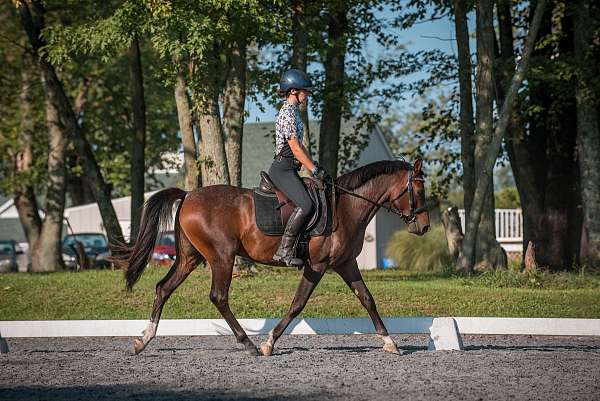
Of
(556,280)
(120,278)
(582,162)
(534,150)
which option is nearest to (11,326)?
(120,278)

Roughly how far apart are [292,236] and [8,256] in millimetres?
34062

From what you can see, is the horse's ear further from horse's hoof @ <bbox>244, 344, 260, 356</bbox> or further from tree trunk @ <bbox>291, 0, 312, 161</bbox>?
tree trunk @ <bbox>291, 0, 312, 161</bbox>

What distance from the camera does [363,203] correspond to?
1111 cm

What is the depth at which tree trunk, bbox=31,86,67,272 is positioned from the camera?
93.3 feet

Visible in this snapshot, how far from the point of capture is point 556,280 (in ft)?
63.0

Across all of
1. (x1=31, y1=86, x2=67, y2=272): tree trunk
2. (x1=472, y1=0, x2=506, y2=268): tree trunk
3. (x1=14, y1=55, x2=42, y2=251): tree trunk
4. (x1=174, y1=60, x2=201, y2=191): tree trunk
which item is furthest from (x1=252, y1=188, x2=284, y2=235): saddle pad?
(x1=14, y1=55, x2=42, y2=251): tree trunk

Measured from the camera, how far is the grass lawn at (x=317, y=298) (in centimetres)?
1603

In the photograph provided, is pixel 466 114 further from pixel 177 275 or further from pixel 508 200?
pixel 508 200

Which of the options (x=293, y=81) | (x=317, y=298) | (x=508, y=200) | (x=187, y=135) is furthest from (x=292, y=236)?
(x=508, y=200)

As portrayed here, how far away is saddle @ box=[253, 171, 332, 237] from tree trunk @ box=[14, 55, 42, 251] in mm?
20697

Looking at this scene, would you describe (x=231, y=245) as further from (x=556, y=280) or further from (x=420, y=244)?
(x=420, y=244)

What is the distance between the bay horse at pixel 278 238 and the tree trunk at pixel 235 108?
9178mm

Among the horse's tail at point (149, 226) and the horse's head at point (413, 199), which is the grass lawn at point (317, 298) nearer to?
the horse's tail at point (149, 226)

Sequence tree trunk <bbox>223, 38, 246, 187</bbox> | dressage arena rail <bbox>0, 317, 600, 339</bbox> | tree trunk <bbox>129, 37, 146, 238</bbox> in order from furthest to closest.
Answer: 1. tree trunk <bbox>129, 37, 146, 238</bbox>
2. tree trunk <bbox>223, 38, 246, 187</bbox>
3. dressage arena rail <bbox>0, 317, 600, 339</bbox>
